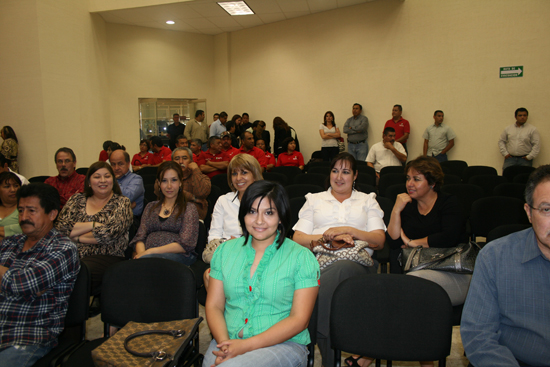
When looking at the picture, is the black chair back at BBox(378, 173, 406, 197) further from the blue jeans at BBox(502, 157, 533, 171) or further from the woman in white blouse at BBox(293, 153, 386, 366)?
the blue jeans at BBox(502, 157, 533, 171)

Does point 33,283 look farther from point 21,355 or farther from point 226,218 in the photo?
point 226,218

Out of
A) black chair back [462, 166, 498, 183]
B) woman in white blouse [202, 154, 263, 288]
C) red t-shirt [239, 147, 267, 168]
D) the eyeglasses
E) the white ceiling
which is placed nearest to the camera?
the eyeglasses

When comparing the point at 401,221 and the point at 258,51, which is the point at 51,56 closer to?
the point at 258,51

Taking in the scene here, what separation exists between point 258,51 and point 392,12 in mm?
3748

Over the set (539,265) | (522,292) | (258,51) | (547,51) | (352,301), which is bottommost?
(352,301)

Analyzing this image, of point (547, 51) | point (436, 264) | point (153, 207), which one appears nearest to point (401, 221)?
point (436, 264)

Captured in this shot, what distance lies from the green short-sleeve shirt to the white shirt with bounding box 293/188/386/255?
3.31ft

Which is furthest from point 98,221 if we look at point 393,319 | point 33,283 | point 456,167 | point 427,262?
point 456,167

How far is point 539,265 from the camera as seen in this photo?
1.51 meters

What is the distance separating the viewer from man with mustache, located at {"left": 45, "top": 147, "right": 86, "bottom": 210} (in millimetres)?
3930

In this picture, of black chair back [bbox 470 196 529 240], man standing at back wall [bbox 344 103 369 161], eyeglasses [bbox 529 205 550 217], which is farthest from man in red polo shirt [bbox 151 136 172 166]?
eyeglasses [bbox 529 205 550 217]

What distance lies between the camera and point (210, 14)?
9.10 m

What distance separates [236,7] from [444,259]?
25.9ft

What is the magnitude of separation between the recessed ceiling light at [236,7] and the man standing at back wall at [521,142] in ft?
19.2
